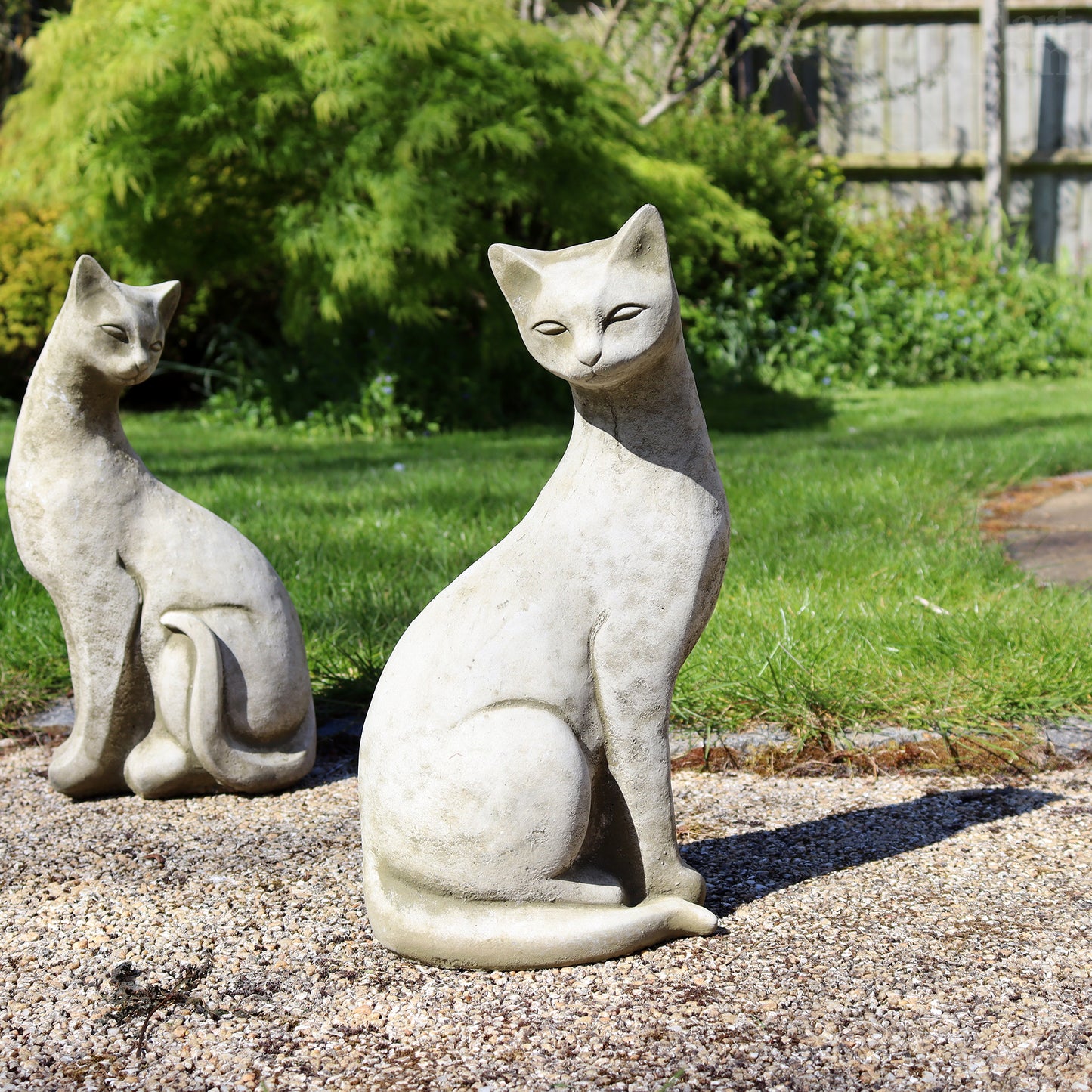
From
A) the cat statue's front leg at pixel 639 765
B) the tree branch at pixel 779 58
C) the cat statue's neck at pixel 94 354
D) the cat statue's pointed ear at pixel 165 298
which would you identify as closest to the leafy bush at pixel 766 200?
the tree branch at pixel 779 58

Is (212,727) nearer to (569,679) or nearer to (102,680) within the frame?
(102,680)

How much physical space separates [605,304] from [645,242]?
0.12m

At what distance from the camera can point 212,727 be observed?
2.71 meters

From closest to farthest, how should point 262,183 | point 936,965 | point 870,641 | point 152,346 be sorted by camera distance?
1. point 936,965
2. point 152,346
3. point 870,641
4. point 262,183

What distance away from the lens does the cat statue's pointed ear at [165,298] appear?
275 centimetres

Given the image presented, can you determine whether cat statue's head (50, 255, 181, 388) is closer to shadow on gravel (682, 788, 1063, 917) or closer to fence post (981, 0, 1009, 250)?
shadow on gravel (682, 788, 1063, 917)

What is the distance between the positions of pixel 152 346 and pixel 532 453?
436 cm

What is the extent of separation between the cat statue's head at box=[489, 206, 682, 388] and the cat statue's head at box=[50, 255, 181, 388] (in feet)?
3.60

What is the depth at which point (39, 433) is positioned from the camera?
8.98 feet

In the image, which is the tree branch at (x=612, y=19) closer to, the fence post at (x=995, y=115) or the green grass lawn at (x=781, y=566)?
the fence post at (x=995, y=115)

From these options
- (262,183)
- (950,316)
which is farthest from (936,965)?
(950,316)

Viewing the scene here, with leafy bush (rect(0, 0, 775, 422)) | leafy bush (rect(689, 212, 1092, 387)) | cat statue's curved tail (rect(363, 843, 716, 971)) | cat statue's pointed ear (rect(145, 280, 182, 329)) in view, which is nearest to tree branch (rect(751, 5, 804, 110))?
leafy bush (rect(689, 212, 1092, 387))

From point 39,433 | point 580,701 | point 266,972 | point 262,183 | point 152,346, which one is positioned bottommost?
point 266,972

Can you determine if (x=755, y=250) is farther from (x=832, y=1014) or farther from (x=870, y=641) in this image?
(x=832, y=1014)
